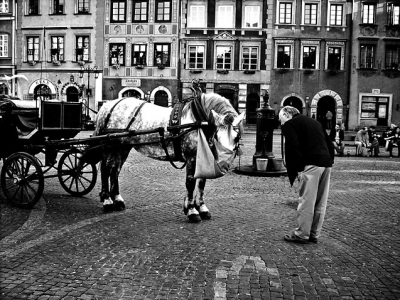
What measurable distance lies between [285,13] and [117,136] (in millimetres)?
29824

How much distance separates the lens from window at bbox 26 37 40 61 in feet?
118

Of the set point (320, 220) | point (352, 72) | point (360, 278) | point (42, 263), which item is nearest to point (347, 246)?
point (320, 220)

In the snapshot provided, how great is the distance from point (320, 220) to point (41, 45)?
34.6 meters

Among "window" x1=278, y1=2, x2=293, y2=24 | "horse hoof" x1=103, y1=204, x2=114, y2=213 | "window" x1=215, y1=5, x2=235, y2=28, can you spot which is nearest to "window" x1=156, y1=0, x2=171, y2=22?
"window" x1=215, y1=5, x2=235, y2=28

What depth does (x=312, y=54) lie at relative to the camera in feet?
112

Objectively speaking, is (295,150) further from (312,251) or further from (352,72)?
(352,72)

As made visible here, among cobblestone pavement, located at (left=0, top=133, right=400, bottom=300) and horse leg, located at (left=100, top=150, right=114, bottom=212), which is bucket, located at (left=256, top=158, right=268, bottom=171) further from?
horse leg, located at (left=100, top=150, right=114, bottom=212)

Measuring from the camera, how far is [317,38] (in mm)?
33781

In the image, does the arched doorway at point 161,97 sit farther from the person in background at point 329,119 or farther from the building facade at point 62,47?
the person in background at point 329,119

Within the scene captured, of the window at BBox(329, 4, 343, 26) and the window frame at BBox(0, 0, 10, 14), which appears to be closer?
the window at BBox(329, 4, 343, 26)

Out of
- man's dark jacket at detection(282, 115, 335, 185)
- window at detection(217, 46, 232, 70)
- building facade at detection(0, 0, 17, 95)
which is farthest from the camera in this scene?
building facade at detection(0, 0, 17, 95)

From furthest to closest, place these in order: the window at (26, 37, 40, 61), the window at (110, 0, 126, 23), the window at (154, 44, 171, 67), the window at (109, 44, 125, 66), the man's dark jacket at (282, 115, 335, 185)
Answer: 1. the window at (26, 37, 40, 61)
2. the window at (109, 44, 125, 66)
3. the window at (110, 0, 126, 23)
4. the window at (154, 44, 171, 67)
5. the man's dark jacket at (282, 115, 335, 185)

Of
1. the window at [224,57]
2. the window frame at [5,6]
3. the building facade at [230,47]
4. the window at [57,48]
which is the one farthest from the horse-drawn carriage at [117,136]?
the window frame at [5,6]

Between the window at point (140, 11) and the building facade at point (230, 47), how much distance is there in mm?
3013
